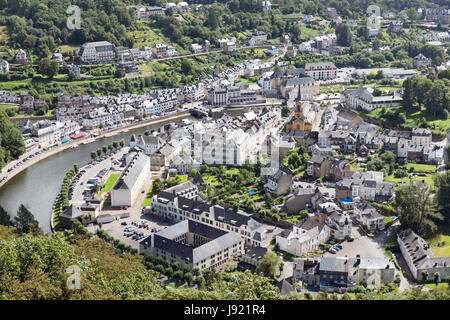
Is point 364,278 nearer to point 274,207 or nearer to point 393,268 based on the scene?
point 393,268

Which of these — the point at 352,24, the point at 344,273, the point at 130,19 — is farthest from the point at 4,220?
the point at 352,24

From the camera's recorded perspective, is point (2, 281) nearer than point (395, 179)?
Yes

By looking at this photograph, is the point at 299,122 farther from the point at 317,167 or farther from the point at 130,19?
the point at 130,19

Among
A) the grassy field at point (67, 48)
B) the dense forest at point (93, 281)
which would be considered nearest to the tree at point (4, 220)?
the dense forest at point (93, 281)

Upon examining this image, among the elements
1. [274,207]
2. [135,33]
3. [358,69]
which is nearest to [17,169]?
[274,207]

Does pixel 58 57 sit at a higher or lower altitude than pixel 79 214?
higher

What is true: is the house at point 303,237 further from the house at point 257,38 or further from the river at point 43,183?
the house at point 257,38

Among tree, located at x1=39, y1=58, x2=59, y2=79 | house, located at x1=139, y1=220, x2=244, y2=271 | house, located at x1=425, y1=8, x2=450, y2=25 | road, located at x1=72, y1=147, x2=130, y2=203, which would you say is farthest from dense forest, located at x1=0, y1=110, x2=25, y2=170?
house, located at x1=425, y1=8, x2=450, y2=25
